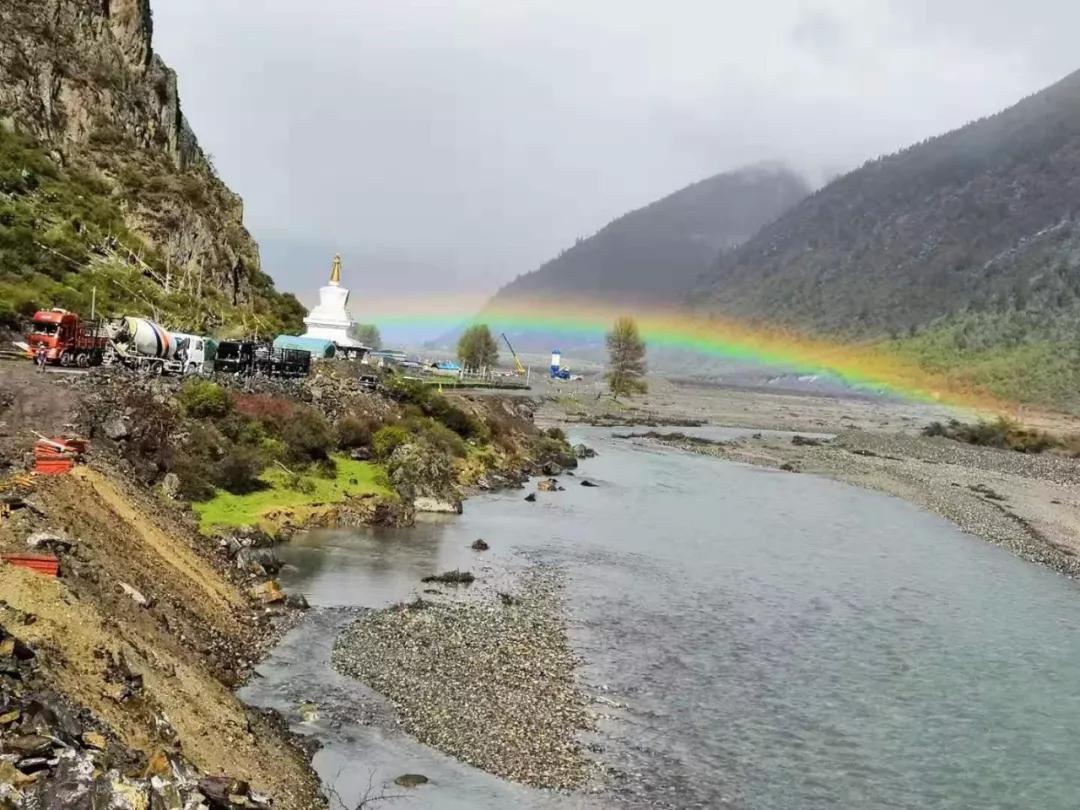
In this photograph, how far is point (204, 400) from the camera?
40469 millimetres

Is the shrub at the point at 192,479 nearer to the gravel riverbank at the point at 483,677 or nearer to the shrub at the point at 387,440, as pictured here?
the gravel riverbank at the point at 483,677

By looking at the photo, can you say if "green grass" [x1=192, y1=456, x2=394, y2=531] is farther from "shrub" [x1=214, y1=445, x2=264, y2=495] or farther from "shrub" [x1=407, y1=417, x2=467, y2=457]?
"shrub" [x1=407, y1=417, x2=467, y2=457]

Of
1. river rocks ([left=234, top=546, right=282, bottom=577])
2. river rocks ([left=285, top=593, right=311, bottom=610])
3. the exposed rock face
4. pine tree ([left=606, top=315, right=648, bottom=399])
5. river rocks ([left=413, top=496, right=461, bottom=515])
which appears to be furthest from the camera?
pine tree ([left=606, top=315, right=648, bottom=399])

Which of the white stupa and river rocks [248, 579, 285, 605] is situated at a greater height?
the white stupa

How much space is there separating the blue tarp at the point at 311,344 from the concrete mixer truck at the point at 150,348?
23704 millimetres

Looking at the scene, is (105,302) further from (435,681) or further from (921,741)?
(921,741)

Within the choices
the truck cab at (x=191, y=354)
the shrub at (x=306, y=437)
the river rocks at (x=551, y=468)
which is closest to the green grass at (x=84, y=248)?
the truck cab at (x=191, y=354)

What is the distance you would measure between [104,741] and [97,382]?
90.3ft

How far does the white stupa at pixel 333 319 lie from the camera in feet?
289

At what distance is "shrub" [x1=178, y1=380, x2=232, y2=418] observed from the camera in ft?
131

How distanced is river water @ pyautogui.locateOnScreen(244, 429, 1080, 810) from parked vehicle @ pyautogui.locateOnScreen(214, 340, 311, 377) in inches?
730

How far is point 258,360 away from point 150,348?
10905 mm

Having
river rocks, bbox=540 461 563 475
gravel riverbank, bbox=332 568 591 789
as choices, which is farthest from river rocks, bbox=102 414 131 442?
river rocks, bbox=540 461 563 475

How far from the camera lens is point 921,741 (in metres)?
20.1
